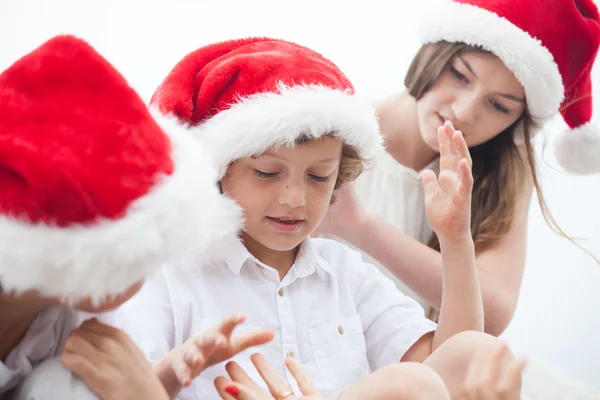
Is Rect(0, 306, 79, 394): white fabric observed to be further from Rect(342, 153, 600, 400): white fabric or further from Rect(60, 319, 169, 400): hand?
Rect(342, 153, 600, 400): white fabric

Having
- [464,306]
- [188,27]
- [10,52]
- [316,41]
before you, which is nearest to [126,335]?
[464,306]

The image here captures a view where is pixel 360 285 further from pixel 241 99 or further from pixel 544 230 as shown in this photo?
pixel 544 230

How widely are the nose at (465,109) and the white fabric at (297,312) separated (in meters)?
0.33

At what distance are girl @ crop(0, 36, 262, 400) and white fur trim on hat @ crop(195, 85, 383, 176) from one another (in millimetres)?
176

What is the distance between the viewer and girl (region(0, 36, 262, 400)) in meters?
0.51

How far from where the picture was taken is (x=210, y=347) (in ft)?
2.10

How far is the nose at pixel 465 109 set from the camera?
112 centimetres

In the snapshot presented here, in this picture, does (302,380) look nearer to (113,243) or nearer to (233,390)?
(233,390)

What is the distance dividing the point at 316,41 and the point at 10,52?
2.20 ft

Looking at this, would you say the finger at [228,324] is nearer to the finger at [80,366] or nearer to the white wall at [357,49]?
the finger at [80,366]

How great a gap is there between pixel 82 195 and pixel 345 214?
1.98ft

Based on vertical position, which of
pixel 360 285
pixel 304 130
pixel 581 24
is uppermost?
pixel 581 24

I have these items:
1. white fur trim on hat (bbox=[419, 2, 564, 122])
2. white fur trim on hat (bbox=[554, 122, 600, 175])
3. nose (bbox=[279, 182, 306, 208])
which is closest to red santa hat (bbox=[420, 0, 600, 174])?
white fur trim on hat (bbox=[419, 2, 564, 122])

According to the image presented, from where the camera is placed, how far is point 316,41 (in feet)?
5.06
